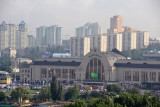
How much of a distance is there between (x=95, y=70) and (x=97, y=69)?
30 cm

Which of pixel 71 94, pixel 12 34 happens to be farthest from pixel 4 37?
pixel 71 94

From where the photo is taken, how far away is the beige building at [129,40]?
84.1 metres

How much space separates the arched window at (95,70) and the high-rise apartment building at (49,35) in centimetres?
8818

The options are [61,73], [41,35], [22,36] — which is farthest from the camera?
[41,35]

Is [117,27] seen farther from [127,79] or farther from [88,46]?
[127,79]

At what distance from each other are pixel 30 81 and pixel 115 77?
9586mm

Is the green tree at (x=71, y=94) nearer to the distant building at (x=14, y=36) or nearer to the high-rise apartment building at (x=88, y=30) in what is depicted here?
the distant building at (x=14, y=36)

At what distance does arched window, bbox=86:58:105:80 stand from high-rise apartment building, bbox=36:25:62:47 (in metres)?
88.2

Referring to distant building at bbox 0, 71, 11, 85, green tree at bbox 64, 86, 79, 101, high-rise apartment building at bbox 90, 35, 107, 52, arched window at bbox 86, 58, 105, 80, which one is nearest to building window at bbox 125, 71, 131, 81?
arched window at bbox 86, 58, 105, 80

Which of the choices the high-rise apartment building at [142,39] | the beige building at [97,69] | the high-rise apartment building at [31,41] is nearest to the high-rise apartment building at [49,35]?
the high-rise apartment building at [31,41]

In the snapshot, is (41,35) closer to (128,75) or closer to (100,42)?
(100,42)

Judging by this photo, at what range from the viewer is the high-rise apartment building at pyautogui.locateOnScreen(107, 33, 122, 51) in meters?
83.3

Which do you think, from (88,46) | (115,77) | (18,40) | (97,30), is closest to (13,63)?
(88,46)

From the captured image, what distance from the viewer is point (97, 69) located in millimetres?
51906
